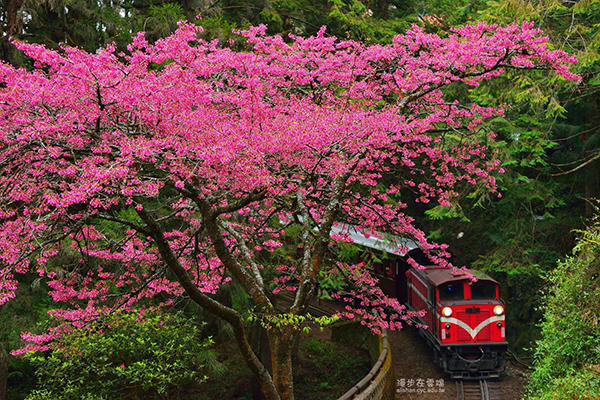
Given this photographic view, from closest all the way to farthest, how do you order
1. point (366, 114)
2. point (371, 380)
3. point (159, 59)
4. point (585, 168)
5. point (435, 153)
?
point (159, 59), point (366, 114), point (435, 153), point (371, 380), point (585, 168)

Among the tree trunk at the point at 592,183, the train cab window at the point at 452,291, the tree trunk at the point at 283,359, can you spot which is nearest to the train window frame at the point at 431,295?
the train cab window at the point at 452,291

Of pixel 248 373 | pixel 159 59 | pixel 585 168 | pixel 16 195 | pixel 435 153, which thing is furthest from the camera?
pixel 585 168

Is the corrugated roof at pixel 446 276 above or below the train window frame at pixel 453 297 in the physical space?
above

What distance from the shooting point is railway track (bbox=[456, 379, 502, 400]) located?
1260cm

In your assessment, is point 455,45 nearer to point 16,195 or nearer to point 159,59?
point 159,59

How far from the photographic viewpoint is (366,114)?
777 centimetres

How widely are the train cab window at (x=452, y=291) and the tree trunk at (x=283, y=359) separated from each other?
7369 mm

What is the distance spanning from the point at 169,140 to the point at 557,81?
29.8 ft

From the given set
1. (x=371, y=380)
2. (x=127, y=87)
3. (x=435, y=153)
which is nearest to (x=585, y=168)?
(x=435, y=153)

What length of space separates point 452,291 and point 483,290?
2.51 feet

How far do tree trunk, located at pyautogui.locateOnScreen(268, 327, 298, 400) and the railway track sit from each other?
22.3 ft

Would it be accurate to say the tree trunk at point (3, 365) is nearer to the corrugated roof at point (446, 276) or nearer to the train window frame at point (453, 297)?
the corrugated roof at point (446, 276)

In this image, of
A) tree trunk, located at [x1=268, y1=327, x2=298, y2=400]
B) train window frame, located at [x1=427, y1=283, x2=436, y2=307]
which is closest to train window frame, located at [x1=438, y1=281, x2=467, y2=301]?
train window frame, located at [x1=427, y1=283, x2=436, y2=307]

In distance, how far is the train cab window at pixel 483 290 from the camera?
13.7 metres
